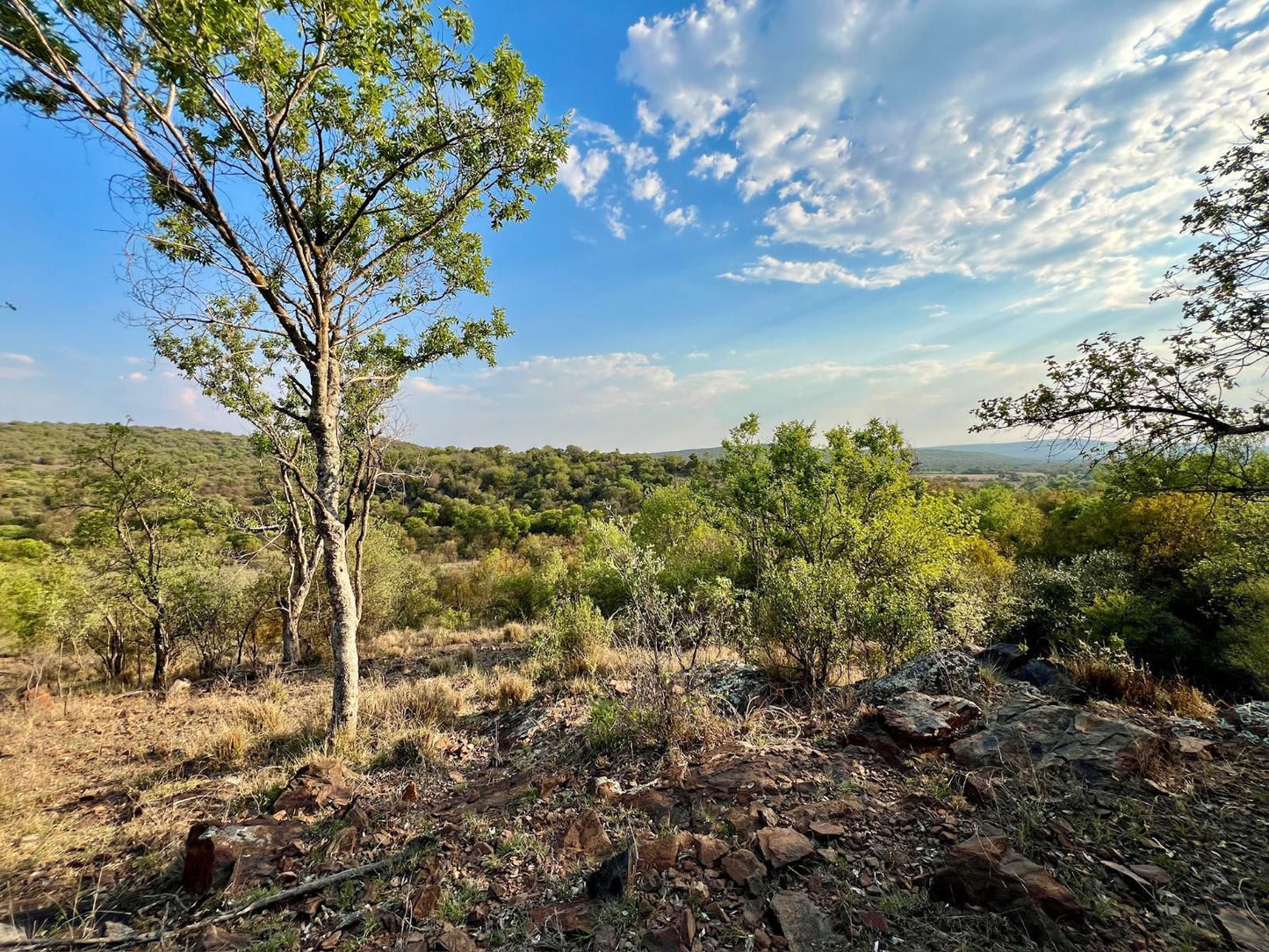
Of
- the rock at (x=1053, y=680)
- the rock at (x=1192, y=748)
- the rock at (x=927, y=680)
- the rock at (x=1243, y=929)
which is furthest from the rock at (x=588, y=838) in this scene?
the rock at (x=1053, y=680)

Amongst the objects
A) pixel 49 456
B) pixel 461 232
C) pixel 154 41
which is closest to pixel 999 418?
pixel 461 232

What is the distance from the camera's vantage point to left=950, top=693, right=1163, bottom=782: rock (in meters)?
3.38

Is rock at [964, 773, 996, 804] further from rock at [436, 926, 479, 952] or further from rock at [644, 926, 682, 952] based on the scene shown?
rock at [436, 926, 479, 952]

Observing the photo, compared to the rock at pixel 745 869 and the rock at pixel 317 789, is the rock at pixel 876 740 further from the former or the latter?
the rock at pixel 317 789

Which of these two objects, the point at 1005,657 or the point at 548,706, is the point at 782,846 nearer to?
the point at 548,706

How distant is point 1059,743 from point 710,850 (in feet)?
9.76

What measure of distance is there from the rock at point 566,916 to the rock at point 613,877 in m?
0.09

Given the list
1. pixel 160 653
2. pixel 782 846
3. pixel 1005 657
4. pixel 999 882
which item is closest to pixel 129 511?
pixel 160 653

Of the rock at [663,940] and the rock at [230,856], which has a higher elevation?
the rock at [663,940]

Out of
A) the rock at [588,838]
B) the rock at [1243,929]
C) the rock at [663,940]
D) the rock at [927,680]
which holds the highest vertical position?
the rock at [1243,929]

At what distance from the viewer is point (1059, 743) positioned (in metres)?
3.74

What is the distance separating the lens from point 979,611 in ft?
29.7

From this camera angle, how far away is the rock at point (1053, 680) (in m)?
5.34

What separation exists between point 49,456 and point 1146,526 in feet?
217
